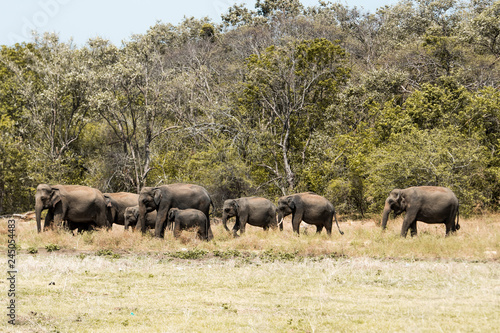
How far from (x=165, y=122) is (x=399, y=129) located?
20429 millimetres

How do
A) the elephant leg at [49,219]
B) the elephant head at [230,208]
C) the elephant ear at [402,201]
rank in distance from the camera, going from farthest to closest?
the elephant head at [230,208], the elephant leg at [49,219], the elephant ear at [402,201]

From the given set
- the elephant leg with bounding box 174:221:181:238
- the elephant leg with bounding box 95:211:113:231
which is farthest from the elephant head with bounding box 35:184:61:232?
the elephant leg with bounding box 174:221:181:238

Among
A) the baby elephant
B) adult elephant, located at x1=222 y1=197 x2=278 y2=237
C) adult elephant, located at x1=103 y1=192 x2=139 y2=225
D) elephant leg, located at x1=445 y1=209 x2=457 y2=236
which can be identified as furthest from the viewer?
adult elephant, located at x1=103 y1=192 x2=139 y2=225

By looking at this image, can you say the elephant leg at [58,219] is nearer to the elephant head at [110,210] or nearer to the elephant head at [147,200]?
the elephant head at [110,210]

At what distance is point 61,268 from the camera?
1477 centimetres

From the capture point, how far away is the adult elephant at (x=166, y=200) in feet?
75.4

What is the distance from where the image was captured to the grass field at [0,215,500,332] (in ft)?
31.4

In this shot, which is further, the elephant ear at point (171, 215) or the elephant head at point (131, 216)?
the elephant head at point (131, 216)

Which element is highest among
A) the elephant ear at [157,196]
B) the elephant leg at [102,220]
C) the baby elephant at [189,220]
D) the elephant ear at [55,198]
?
the elephant ear at [157,196]

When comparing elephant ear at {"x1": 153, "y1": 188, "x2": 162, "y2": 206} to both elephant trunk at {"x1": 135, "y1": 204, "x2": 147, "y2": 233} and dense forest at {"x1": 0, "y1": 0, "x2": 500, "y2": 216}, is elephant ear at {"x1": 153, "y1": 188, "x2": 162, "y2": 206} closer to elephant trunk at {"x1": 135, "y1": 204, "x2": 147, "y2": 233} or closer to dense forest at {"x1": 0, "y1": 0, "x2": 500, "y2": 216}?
elephant trunk at {"x1": 135, "y1": 204, "x2": 147, "y2": 233}

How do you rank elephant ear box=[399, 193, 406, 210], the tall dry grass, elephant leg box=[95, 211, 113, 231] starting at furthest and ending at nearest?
elephant leg box=[95, 211, 113, 231]
elephant ear box=[399, 193, 406, 210]
the tall dry grass

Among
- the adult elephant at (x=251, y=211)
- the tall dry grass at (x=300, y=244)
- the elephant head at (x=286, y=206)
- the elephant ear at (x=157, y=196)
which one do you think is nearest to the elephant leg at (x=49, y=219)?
the tall dry grass at (x=300, y=244)

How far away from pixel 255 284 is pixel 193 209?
9.50 metres

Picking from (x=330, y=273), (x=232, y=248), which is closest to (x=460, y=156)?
(x=232, y=248)
